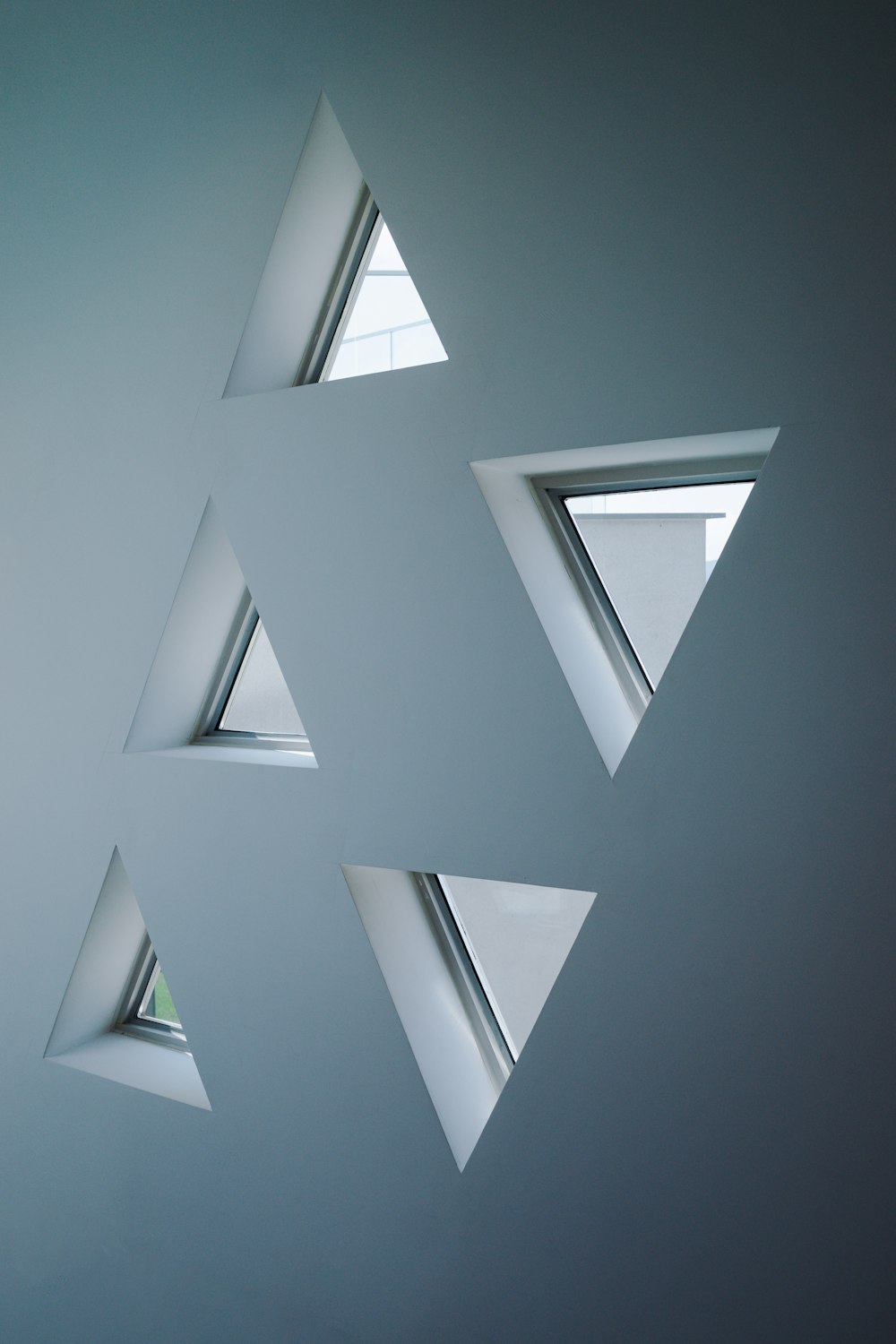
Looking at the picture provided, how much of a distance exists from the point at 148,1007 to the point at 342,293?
2.81m

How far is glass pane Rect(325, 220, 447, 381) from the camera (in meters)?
2.85

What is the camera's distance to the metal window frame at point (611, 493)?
234 centimetres

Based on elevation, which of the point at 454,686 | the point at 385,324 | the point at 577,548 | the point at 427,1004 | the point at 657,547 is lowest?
the point at 427,1004

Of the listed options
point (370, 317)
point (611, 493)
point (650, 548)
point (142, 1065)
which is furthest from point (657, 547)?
point (142, 1065)

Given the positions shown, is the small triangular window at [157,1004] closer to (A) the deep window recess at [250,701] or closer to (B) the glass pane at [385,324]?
(A) the deep window recess at [250,701]

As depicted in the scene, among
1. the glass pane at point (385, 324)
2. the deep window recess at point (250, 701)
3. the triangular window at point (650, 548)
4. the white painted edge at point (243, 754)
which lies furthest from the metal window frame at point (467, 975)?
the glass pane at point (385, 324)

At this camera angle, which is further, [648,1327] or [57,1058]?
[57,1058]

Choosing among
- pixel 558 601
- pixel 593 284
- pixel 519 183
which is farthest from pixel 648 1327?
pixel 519 183

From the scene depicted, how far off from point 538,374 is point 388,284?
36.1 inches

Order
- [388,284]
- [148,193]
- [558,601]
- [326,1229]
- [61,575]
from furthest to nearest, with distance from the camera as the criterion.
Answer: [61,575]
[148,193]
[388,284]
[326,1229]
[558,601]

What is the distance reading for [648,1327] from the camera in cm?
215

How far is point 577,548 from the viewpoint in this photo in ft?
8.57

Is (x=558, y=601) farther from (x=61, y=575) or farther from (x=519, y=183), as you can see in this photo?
(x=61, y=575)

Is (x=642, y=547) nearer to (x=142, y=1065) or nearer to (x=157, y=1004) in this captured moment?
(x=142, y=1065)
